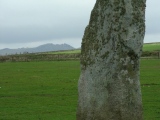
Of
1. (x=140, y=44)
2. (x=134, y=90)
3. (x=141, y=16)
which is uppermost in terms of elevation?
(x=141, y=16)

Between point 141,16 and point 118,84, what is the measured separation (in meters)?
1.67

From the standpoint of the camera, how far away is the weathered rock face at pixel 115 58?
10.4m

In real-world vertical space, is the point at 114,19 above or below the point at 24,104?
above

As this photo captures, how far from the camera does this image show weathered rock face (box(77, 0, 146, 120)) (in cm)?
1036

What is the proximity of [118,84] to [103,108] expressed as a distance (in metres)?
0.67

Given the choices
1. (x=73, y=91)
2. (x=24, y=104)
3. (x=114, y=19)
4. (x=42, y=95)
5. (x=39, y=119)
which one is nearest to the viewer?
(x=114, y=19)

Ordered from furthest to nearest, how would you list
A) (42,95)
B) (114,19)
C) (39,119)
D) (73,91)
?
(73,91)
(42,95)
(39,119)
(114,19)

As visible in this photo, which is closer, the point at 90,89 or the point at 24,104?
the point at 90,89

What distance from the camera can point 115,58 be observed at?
10.4 meters

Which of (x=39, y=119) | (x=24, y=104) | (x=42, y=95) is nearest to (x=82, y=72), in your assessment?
(x=39, y=119)

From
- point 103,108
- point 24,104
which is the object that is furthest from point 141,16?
point 24,104

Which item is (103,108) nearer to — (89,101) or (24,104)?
(89,101)

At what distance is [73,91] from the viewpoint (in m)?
31.0

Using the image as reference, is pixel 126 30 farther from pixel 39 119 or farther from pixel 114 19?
pixel 39 119
